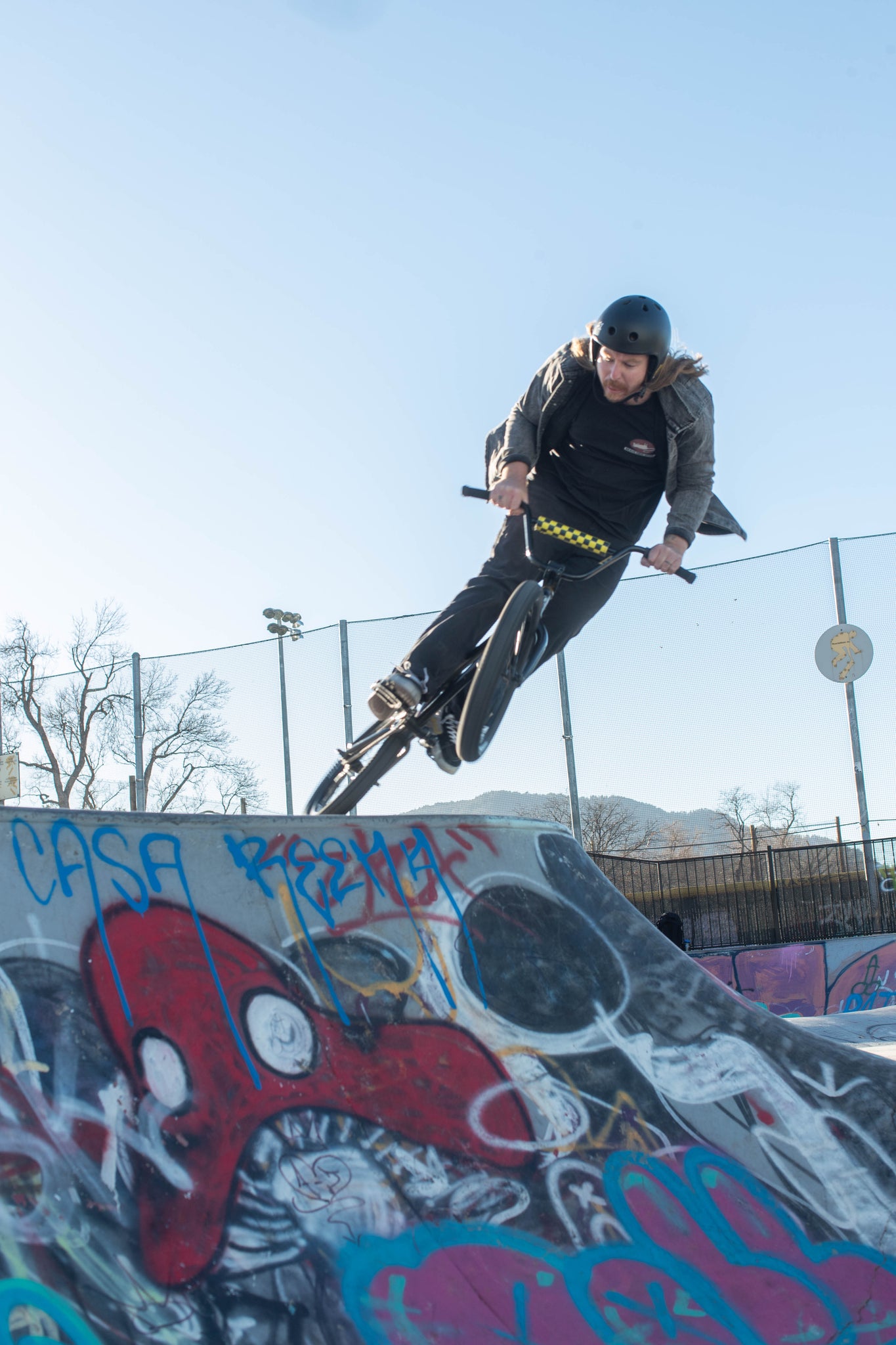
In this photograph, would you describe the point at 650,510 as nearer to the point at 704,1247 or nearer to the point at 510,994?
the point at 510,994

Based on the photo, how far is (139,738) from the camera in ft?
42.8

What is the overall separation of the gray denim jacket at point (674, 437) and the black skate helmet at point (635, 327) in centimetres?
30

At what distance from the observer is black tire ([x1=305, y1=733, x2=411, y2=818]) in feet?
16.6

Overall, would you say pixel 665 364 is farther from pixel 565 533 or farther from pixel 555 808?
pixel 555 808

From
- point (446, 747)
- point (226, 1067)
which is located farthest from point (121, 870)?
point (446, 747)

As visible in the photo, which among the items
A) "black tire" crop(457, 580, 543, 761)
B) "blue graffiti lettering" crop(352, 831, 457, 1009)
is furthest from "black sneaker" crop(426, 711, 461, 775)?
"blue graffiti lettering" crop(352, 831, 457, 1009)

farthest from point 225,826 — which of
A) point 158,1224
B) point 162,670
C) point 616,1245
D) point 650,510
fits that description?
point 162,670

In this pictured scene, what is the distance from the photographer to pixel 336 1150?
9.95 feet

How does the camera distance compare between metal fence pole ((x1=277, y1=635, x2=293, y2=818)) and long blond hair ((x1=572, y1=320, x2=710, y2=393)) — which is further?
metal fence pole ((x1=277, y1=635, x2=293, y2=818))

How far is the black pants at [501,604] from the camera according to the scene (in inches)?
191

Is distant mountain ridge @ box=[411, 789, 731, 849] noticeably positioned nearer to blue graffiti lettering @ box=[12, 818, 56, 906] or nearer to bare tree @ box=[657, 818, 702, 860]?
bare tree @ box=[657, 818, 702, 860]

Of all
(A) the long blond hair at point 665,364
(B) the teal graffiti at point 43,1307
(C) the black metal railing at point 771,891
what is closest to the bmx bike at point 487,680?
(A) the long blond hair at point 665,364

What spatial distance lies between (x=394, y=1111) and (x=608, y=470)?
9.51 ft

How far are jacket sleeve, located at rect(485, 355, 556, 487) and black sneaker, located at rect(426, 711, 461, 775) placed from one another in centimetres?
111
